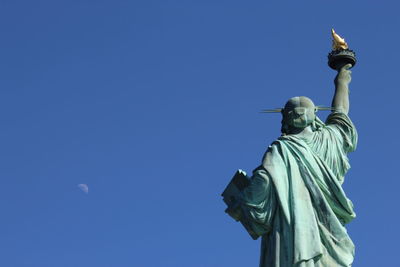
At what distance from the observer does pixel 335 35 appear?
850 inches

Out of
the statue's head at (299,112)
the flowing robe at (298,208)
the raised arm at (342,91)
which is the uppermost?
Answer: the raised arm at (342,91)

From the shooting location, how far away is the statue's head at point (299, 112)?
19641mm

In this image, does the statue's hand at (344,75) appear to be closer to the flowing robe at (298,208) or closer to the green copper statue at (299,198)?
the green copper statue at (299,198)

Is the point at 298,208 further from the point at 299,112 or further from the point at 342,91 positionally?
the point at 342,91

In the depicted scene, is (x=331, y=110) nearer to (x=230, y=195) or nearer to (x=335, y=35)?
(x=335, y=35)

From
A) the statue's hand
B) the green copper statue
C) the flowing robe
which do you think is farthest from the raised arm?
the flowing robe

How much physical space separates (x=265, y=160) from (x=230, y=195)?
3.25 feet

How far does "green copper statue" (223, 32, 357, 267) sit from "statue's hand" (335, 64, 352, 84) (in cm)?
156

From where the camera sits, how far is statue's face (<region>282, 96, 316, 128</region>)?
19.6 metres

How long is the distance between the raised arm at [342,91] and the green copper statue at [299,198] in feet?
3.21

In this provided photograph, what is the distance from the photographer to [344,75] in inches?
837

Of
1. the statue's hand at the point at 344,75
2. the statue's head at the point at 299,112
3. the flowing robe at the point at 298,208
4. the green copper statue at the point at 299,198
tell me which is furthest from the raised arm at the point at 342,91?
the flowing robe at the point at 298,208

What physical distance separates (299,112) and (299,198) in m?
2.04

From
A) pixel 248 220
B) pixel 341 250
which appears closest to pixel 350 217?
pixel 341 250
